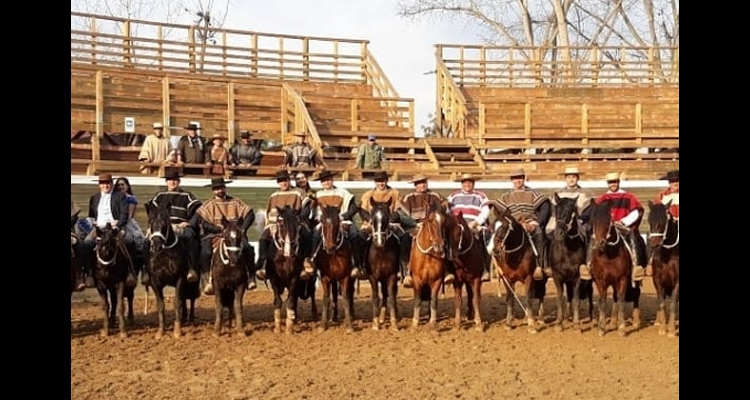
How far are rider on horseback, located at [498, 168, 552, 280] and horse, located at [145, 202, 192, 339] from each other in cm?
505

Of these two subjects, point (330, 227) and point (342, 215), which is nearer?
point (330, 227)

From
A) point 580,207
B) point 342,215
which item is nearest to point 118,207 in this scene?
point 342,215

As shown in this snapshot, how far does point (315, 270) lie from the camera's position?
11234 millimetres

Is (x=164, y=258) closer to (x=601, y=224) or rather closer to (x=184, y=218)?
(x=184, y=218)

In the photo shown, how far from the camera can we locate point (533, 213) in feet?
38.8

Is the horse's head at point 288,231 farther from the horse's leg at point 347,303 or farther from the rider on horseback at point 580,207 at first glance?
the rider on horseback at point 580,207

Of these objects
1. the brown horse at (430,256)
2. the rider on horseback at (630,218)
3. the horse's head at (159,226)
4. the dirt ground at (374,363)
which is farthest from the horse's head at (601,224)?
the horse's head at (159,226)

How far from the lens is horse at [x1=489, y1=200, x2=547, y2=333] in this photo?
11195 millimetres

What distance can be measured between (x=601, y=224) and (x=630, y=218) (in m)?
0.94
